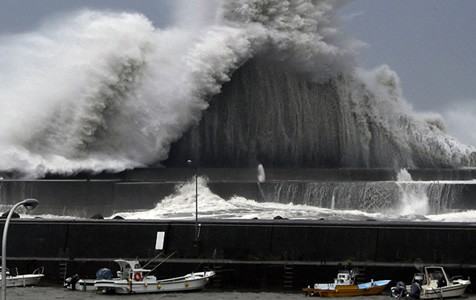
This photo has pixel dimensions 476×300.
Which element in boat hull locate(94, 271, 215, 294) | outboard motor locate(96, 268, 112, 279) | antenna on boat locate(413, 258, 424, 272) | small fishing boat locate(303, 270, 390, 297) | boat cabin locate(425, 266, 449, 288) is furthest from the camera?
outboard motor locate(96, 268, 112, 279)

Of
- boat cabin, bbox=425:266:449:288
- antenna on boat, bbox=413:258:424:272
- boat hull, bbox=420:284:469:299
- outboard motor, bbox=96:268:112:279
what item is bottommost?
outboard motor, bbox=96:268:112:279

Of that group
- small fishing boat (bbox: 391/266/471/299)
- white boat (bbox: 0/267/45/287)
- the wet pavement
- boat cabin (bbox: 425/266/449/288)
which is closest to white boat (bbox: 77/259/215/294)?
the wet pavement

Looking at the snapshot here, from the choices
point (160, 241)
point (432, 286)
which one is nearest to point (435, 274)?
point (432, 286)

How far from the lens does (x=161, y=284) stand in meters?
22.0

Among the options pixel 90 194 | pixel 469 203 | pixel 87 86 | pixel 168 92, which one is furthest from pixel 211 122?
pixel 469 203

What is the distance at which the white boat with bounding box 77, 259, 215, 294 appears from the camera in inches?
866

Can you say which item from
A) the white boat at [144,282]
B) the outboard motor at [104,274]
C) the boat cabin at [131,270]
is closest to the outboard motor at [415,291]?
the white boat at [144,282]

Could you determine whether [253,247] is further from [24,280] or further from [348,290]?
[24,280]

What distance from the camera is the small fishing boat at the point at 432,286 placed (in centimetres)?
2061

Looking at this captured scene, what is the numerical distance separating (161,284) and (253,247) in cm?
203

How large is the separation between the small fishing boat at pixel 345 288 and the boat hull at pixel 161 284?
2.12 m

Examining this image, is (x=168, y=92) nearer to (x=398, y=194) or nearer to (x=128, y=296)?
(x=398, y=194)

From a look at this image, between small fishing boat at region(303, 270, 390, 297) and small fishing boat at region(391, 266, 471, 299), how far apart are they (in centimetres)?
34

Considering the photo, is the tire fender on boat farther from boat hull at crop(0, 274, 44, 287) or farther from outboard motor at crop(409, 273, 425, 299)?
outboard motor at crop(409, 273, 425, 299)
